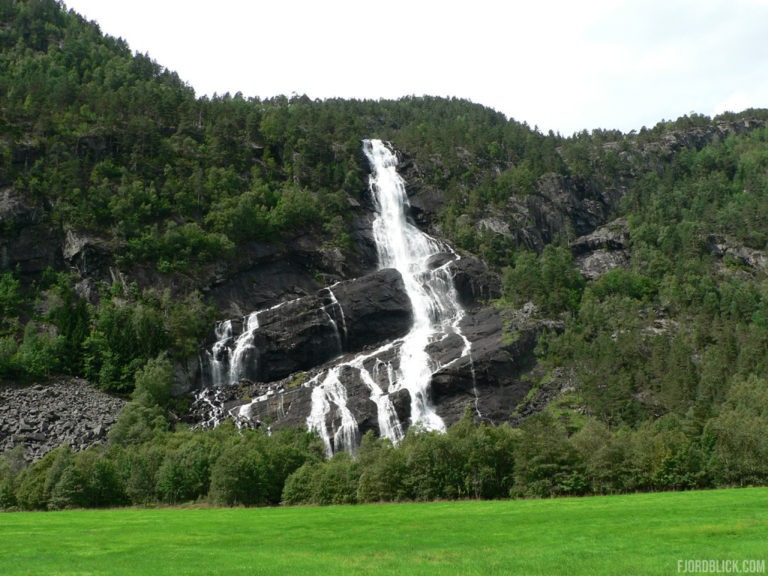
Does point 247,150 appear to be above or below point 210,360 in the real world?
above

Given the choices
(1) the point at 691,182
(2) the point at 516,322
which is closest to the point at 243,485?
(2) the point at 516,322

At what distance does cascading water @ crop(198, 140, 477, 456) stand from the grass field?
41348 mm

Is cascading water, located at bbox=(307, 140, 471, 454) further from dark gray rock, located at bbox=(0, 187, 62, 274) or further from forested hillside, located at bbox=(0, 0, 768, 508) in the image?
dark gray rock, located at bbox=(0, 187, 62, 274)

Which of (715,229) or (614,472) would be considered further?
(715,229)

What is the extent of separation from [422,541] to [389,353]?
72.0 metres

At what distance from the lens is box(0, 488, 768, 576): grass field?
2388 centimetres

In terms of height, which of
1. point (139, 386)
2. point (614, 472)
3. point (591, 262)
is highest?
point (591, 262)

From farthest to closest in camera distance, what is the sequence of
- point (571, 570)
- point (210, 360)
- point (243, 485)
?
point (210, 360), point (243, 485), point (571, 570)

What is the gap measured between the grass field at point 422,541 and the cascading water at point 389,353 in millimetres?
41348

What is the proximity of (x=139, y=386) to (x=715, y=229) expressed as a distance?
4641 inches

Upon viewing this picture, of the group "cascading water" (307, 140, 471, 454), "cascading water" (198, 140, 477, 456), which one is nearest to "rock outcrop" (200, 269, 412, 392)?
"cascading water" (198, 140, 477, 456)

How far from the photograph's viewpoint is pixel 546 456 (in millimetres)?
59500

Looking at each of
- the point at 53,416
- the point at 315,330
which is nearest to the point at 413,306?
the point at 315,330

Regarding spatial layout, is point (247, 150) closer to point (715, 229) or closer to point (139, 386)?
point (139, 386)
